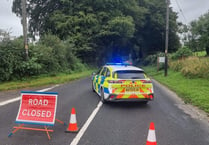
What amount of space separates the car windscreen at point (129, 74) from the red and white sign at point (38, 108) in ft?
10.4

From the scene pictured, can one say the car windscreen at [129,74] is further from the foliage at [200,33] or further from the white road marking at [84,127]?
the foliage at [200,33]

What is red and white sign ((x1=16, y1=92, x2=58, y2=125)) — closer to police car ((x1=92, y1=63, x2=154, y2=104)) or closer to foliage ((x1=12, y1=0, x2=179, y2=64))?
police car ((x1=92, y1=63, x2=154, y2=104))

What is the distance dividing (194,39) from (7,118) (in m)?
28.4

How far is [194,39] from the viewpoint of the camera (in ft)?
91.3

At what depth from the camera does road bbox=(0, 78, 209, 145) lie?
429cm

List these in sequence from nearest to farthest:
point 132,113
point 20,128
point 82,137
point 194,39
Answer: point 82,137, point 20,128, point 132,113, point 194,39

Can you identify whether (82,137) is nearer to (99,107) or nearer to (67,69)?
(99,107)

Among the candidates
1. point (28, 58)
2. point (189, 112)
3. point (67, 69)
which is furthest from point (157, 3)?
point (189, 112)

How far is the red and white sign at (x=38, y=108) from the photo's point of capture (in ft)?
15.6

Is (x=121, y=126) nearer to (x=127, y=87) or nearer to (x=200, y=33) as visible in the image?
(x=127, y=87)

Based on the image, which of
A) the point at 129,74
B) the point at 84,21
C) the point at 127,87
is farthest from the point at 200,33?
the point at 127,87

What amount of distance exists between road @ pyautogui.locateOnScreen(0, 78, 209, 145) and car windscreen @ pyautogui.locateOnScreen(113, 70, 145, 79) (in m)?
1.19

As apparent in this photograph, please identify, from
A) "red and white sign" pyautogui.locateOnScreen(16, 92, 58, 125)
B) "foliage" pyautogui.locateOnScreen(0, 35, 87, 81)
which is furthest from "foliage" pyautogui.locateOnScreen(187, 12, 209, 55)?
"red and white sign" pyautogui.locateOnScreen(16, 92, 58, 125)

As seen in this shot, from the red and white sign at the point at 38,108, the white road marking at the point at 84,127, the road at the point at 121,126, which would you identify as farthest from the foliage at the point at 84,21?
the red and white sign at the point at 38,108
